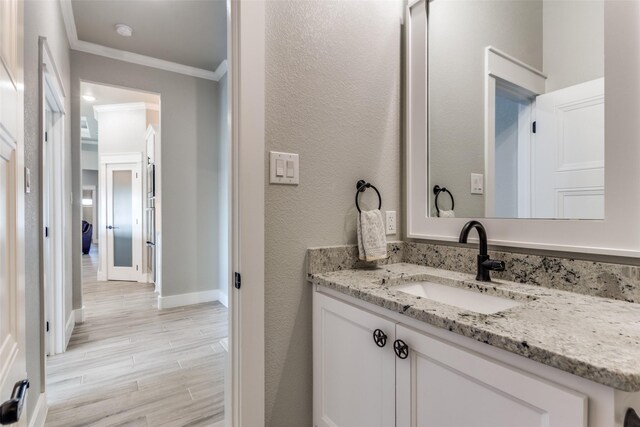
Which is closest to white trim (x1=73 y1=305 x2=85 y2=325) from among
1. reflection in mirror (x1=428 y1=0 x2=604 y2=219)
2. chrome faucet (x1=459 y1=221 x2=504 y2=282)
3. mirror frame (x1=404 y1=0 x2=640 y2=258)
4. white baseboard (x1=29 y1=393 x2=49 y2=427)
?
white baseboard (x1=29 y1=393 x2=49 y2=427)

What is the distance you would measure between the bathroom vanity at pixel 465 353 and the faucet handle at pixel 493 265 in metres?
0.06

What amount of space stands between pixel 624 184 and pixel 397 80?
0.99 m

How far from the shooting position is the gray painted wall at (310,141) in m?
1.23

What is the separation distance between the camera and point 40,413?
5.53ft

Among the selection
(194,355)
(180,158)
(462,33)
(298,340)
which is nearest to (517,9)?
(462,33)

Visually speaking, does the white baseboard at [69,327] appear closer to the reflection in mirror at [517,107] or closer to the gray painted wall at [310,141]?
the gray painted wall at [310,141]

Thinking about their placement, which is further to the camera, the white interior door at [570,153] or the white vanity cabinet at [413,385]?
the white interior door at [570,153]

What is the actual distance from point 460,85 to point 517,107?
11.6 inches

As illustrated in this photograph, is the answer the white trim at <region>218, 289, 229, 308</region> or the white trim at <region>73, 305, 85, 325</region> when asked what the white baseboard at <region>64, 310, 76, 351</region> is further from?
the white trim at <region>218, 289, 229, 308</region>

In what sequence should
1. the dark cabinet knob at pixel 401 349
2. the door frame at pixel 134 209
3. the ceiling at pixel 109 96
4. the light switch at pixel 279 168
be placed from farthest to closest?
the door frame at pixel 134 209, the ceiling at pixel 109 96, the light switch at pixel 279 168, the dark cabinet knob at pixel 401 349

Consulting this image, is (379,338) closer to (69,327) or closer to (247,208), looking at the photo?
(247,208)

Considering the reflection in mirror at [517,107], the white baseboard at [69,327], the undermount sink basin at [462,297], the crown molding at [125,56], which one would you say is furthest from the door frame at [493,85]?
the white baseboard at [69,327]

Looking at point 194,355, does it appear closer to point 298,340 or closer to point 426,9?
point 298,340

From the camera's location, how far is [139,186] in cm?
515
